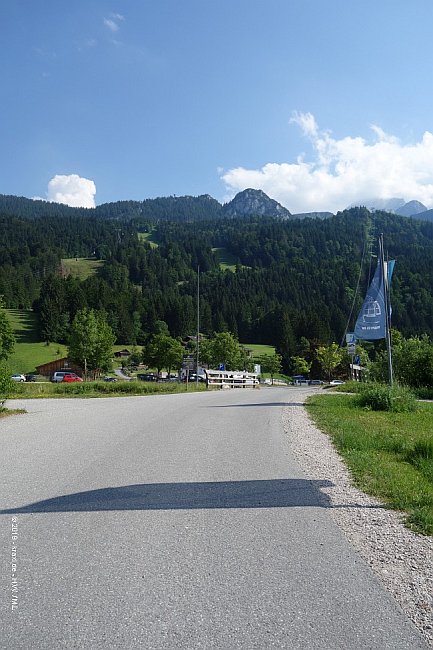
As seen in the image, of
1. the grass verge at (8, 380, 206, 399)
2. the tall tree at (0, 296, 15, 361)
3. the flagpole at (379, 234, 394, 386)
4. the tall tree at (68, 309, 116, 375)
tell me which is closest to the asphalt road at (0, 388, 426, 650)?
the flagpole at (379, 234, 394, 386)

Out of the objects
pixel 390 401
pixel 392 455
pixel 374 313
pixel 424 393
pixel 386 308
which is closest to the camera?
pixel 392 455

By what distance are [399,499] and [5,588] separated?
477 cm

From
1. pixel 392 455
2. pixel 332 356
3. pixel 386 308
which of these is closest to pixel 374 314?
pixel 386 308

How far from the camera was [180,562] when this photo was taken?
4297 mm

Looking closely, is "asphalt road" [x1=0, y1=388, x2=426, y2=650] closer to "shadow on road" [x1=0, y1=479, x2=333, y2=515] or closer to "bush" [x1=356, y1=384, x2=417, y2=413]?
"shadow on road" [x1=0, y1=479, x2=333, y2=515]

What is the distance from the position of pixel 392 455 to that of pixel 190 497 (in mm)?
4982

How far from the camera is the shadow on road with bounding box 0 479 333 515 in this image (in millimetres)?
5891

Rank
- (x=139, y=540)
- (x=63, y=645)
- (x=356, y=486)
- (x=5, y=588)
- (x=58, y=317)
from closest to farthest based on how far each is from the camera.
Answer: (x=63, y=645), (x=5, y=588), (x=139, y=540), (x=356, y=486), (x=58, y=317)

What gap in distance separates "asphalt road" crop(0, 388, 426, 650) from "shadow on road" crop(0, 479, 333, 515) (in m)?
0.02

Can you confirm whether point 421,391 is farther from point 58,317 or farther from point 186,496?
point 58,317

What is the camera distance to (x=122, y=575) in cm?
402

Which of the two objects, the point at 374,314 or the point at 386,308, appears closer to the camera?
the point at 386,308

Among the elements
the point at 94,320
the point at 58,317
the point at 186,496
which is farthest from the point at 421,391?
the point at 58,317

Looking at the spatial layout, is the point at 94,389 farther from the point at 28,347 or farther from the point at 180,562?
the point at 28,347
